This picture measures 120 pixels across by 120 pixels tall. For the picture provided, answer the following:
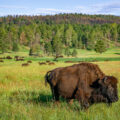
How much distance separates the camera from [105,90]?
5.52 meters

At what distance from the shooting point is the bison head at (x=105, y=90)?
534cm

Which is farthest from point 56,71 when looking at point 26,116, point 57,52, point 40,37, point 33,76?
point 40,37

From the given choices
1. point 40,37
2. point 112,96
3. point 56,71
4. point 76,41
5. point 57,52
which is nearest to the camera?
point 112,96

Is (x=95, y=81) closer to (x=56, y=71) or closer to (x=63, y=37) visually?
(x=56, y=71)

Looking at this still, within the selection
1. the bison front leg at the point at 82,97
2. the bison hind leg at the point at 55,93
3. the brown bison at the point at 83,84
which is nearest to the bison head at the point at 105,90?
the brown bison at the point at 83,84

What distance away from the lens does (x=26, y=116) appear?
420 cm

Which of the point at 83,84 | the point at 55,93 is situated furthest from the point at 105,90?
the point at 55,93

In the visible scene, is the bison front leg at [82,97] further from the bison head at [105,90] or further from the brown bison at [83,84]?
the bison head at [105,90]

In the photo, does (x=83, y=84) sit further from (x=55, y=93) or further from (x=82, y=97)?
(x=55, y=93)

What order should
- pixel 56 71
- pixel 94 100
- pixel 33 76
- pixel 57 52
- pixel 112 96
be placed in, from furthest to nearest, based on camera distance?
1. pixel 57 52
2. pixel 33 76
3. pixel 56 71
4. pixel 94 100
5. pixel 112 96

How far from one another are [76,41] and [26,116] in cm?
12230

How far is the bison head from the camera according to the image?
534 cm

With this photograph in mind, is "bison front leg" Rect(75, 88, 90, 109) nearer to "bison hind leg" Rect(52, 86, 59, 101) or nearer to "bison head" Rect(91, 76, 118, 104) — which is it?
"bison head" Rect(91, 76, 118, 104)

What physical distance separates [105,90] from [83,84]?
2.18 ft
